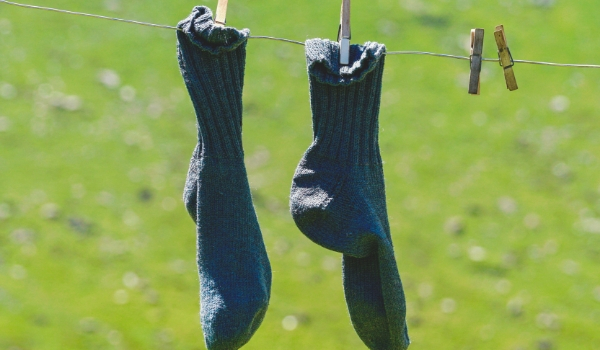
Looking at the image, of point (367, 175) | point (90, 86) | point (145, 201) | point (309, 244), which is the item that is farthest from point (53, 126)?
point (367, 175)

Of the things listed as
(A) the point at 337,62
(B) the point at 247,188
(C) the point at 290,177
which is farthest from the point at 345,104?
(C) the point at 290,177

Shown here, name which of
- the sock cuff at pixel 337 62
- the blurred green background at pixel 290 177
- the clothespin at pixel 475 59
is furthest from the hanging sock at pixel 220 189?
the blurred green background at pixel 290 177

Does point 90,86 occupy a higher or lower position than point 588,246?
higher

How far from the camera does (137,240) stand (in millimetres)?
4602

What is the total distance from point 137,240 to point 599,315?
2.32m

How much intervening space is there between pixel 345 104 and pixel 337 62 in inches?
3.9

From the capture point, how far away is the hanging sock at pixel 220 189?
6.73 feet

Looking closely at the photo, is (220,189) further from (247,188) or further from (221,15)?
(221,15)

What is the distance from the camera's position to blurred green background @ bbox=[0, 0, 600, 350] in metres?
4.29

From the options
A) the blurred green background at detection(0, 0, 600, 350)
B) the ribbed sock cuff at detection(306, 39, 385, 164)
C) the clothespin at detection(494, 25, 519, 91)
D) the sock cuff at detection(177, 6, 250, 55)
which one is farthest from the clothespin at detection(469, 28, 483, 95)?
the blurred green background at detection(0, 0, 600, 350)

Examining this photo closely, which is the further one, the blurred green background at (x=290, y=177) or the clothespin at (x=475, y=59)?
the blurred green background at (x=290, y=177)

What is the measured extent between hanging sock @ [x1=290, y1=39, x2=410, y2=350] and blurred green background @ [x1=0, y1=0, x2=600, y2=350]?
6.94 feet

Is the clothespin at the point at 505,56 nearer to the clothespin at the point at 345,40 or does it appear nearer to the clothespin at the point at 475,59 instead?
the clothespin at the point at 475,59

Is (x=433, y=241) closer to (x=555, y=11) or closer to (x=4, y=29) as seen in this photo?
(x=555, y=11)
